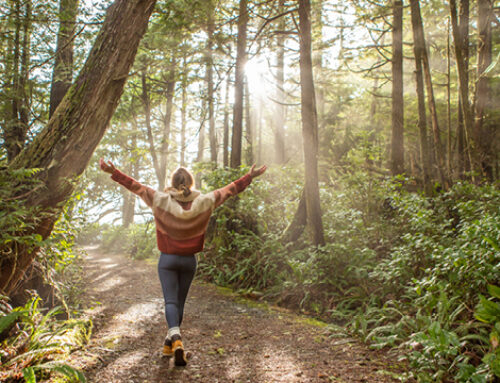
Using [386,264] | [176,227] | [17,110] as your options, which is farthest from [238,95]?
[176,227]

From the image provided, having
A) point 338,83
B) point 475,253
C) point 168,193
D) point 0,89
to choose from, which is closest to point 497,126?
point 338,83

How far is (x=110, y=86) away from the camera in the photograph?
4070mm

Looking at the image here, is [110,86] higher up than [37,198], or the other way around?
[110,86]

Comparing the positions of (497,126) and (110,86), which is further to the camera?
(497,126)

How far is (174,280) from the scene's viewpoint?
12.6 ft

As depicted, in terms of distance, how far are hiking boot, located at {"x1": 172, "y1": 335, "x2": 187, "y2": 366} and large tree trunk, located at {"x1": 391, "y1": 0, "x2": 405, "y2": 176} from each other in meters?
8.62

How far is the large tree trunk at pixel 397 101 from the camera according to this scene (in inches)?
400

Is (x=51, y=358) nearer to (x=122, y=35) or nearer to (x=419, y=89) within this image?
(x=122, y=35)

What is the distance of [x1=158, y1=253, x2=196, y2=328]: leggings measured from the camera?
3.70 m

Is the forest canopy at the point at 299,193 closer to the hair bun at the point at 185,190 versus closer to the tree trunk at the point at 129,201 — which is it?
the hair bun at the point at 185,190

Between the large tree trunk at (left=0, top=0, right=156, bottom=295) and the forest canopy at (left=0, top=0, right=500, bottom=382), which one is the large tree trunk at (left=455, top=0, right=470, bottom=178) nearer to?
the forest canopy at (left=0, top=0, right=500, bottom=382)

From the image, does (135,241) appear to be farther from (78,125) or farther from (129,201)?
(78,125)

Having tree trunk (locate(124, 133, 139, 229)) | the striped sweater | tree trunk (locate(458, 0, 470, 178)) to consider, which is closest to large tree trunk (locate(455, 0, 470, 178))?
tree trunk (locate(458, 0, 470, 178))

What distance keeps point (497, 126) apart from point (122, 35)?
14.4 metres
